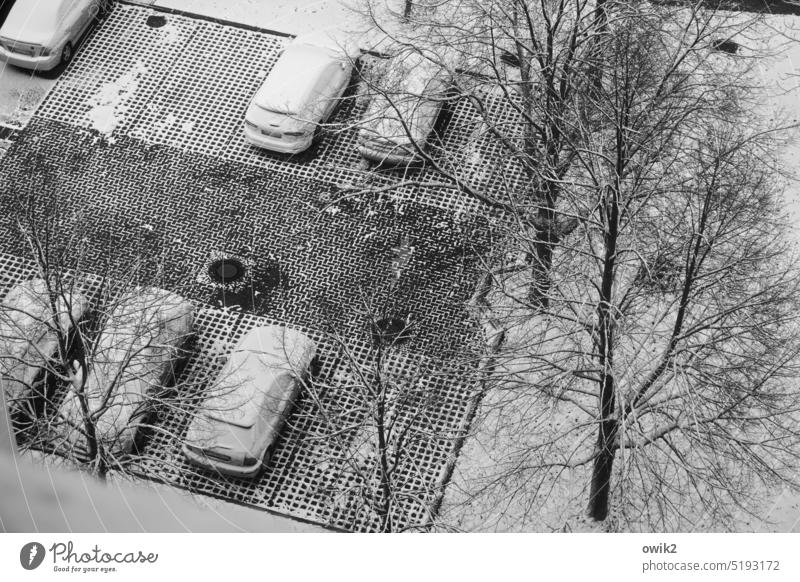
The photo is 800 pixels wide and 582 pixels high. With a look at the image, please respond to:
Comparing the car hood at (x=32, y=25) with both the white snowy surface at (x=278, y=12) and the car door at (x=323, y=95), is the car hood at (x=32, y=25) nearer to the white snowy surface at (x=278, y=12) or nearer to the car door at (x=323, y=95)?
the white snowy surface at (x=278, y=12)

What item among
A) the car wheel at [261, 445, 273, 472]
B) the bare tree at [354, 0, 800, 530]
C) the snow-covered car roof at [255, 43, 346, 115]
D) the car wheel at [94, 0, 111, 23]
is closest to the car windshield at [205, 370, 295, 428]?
the car wheel at [261, 445, 273, 472]

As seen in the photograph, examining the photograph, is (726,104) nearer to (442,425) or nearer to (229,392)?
(442,425)

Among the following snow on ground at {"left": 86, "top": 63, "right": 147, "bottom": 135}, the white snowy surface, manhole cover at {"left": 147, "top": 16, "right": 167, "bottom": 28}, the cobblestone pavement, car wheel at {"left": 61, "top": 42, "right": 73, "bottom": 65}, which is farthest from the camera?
manhole cover at {"left": 147, "top": 16, "right": 167, "bottom": 28}

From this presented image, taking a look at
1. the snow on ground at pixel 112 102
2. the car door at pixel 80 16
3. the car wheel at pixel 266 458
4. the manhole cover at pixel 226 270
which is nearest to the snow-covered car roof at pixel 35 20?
the car door at pixel 80 16

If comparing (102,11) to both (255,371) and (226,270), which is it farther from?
(255,371)

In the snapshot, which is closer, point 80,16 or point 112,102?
point 112,102

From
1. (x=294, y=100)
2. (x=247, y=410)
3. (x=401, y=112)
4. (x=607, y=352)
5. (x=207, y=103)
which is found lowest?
(x=247, y=410)

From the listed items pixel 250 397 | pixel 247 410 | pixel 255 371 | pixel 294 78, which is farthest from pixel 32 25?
pixel 247 410

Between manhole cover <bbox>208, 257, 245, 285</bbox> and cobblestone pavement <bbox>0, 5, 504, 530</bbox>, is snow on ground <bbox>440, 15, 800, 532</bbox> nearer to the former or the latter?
cobblestone pavement <bbox>0, 5, 504, 530</bbox>
